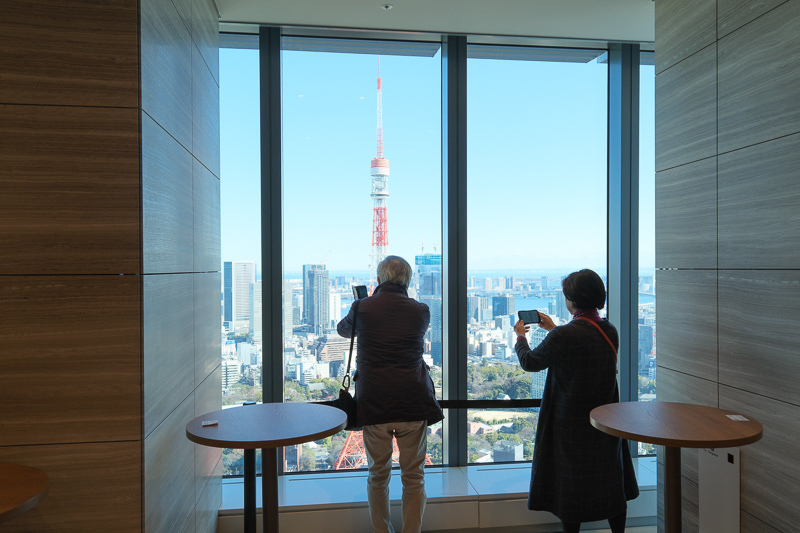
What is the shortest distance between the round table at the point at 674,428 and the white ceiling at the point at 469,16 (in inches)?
94.8

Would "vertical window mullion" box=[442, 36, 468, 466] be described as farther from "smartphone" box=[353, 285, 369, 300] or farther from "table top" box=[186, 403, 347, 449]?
"table top" box=[186, 403, 347, 449]

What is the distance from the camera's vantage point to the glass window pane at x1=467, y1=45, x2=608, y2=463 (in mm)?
3873

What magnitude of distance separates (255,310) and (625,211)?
9.04 feet

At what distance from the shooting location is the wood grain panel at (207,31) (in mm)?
2764

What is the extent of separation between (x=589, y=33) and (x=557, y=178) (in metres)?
1.01

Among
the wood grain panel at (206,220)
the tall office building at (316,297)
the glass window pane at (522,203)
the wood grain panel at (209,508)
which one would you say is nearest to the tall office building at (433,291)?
the glass window pane at (522,203)

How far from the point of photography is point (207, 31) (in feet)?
10.0

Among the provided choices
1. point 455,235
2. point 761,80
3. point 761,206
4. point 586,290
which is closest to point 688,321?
point 586,290

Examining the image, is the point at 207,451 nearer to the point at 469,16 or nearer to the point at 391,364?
the point at 391,364

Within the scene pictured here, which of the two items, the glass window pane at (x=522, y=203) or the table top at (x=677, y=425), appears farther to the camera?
the glass window pane at (x=522, y=203)

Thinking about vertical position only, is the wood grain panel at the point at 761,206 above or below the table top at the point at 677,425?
above

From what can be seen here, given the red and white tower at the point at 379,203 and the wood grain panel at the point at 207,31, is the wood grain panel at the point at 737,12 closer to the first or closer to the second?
the red and white tower at the point at 379,203

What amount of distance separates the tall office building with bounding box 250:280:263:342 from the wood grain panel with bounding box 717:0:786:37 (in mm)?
3011

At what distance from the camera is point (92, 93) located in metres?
1.77
